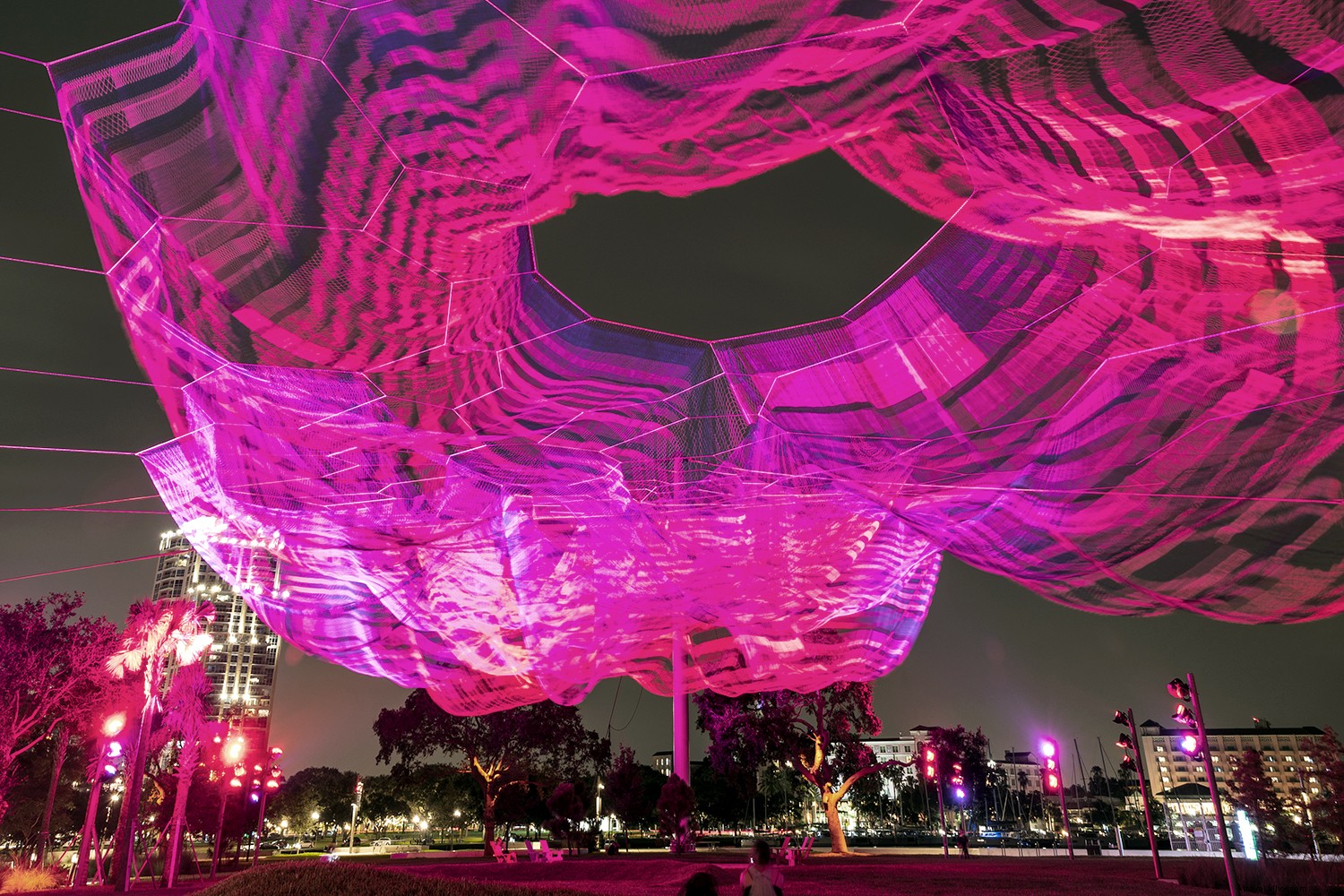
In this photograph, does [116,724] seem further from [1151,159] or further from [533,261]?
[1151,159]

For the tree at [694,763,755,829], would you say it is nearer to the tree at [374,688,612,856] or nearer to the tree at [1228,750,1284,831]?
the tree at [374,688,612,856]

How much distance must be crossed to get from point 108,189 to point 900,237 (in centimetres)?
741

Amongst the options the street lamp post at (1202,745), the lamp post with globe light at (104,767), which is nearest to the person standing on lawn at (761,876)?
the street lamp post at (1202,745)

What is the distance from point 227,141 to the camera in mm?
5898

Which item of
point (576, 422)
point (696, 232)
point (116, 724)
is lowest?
point (116, 724)

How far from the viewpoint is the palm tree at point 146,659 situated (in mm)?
17156

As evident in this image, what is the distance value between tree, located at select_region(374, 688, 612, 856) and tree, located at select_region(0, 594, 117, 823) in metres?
14.3

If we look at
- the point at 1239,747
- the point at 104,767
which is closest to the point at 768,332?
the point at 104,767

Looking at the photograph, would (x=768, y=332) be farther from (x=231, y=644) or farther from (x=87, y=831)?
(x=231, y=644)

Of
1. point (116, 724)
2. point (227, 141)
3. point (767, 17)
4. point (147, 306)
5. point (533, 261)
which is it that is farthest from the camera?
point (116, 724)

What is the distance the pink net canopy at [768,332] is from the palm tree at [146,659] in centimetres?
479

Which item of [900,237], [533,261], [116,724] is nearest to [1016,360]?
[900,237]

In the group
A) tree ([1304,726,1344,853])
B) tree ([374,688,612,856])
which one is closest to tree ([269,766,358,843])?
tree ([374,688,612,856])

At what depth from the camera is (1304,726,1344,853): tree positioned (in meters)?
42.4
